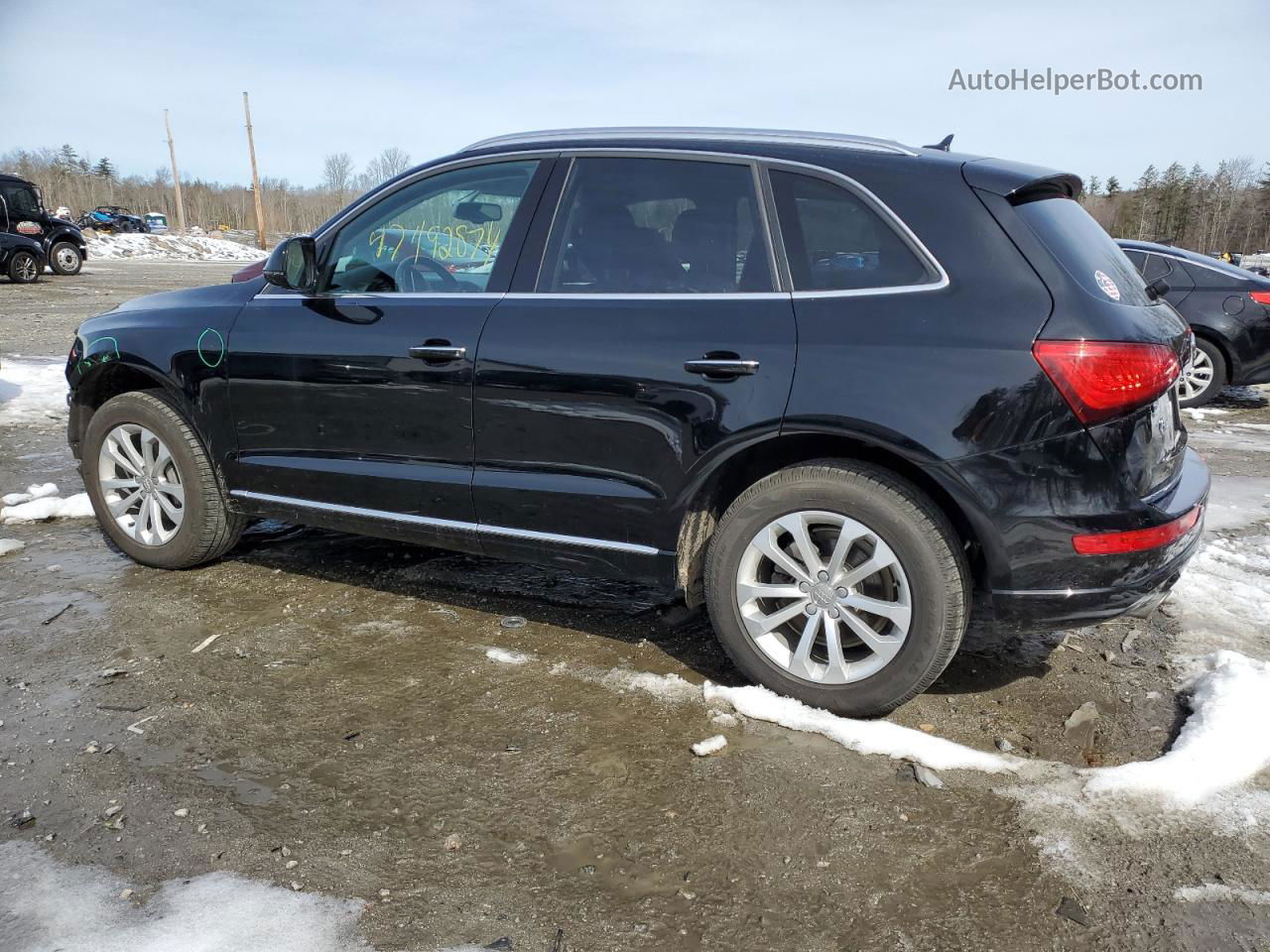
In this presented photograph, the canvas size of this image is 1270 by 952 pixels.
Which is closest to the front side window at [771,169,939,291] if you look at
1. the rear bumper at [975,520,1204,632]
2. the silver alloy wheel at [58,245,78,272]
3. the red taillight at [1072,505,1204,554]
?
the red taillight at [1072,505,1204,554]

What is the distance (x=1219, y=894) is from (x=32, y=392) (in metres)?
9.52

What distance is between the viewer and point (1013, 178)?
9.44 ft

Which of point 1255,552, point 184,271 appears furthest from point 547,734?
point 184,271

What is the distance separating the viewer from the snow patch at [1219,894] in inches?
88.4

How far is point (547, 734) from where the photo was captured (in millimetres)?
2988

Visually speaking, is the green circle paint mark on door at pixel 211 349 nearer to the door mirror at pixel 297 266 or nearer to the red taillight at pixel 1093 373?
the door mirror at pixel 297 266

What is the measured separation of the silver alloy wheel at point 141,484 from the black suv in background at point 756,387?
1.89ft

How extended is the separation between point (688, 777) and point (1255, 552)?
3.52 meters

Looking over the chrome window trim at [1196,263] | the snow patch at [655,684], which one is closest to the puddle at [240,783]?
the snow patch at [655,684]

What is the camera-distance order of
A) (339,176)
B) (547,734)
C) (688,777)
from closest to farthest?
(688,777)
(547,734)
(339,176)

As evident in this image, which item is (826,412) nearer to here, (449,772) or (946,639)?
(946,639)

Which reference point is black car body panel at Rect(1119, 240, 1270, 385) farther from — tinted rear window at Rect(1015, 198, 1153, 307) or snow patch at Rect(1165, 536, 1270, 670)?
tinted rear window at Rect(1015, 198, 1153, 307)

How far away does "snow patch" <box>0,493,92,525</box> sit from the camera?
16.8ft

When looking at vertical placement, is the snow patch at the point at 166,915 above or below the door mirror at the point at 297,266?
below
